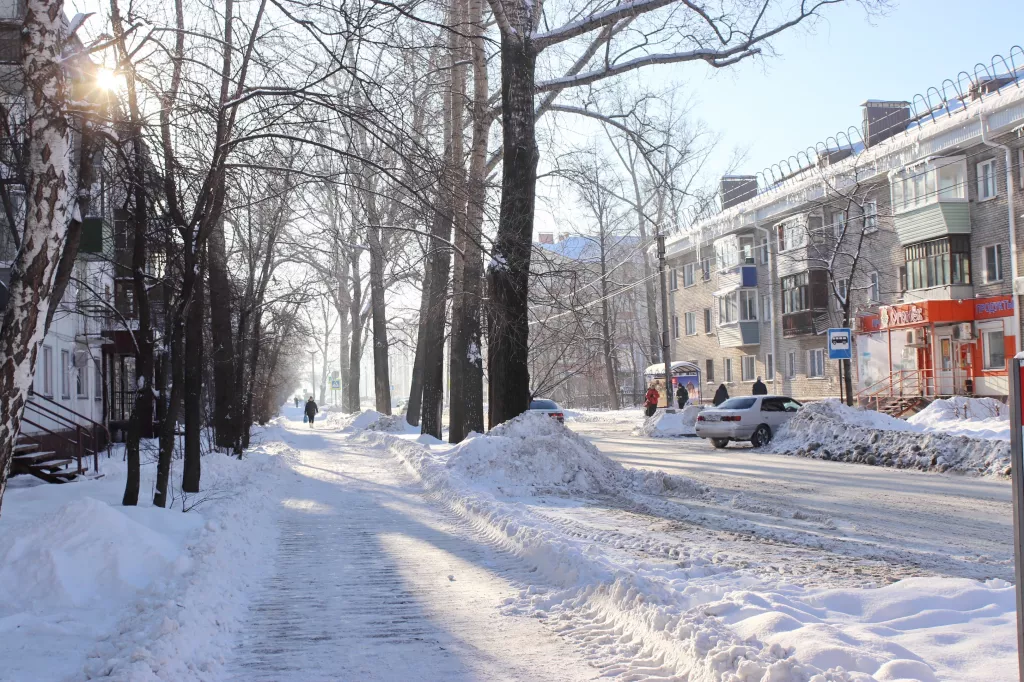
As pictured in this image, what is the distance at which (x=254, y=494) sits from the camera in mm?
14586

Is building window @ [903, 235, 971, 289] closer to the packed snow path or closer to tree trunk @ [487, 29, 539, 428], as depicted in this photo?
tree trunk @ [487, 29, 539, 428]

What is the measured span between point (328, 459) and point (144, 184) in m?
15.5

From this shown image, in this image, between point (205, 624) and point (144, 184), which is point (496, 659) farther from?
point (144, 184)

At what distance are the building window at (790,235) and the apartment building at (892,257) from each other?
0.11 m

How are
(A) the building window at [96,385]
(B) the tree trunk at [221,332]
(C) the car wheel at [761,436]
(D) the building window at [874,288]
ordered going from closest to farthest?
(B) the tree trunk at [221,332], (C) the car wheel at [761,436], (A) the building window at [96,385], (D) the building window at [874,288]

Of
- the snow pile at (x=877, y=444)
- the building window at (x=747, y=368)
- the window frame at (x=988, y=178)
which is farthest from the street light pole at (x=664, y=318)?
the building window at (x=747, y=368)

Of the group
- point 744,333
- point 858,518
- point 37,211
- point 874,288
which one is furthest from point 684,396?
point 37,211

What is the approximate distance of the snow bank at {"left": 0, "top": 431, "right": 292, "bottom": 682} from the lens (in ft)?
18.1

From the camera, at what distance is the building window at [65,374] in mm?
25844

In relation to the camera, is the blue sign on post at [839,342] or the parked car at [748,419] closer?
the blue sign on post at [839,342]

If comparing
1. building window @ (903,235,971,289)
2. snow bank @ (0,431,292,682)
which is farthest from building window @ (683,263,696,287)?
snow bank @ (0,431,292,682)

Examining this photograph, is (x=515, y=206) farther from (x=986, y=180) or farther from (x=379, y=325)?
(x=379, y=325)

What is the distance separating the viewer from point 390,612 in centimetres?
698

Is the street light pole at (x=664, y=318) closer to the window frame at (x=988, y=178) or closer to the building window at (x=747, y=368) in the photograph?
the window frame at (x=988, y=178)
